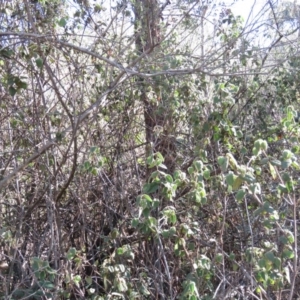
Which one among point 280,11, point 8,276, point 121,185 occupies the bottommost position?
point 8,276

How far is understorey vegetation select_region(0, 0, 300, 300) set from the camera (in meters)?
3.49

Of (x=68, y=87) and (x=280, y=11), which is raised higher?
(x=280, y=11)

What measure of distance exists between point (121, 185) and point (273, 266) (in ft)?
4.91

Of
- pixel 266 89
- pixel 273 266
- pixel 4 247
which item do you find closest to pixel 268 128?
pixel 266 89

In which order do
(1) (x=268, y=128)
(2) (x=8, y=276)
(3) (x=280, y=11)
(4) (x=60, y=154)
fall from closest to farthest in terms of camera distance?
1. (2) (x=8, y=276)
2. (4) (x=60, y=154)
3. (1) (x=268, y=128)
4. (3) (x=280, y=11)

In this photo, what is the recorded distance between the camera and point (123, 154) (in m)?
4.16

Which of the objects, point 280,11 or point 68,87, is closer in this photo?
point 68,87

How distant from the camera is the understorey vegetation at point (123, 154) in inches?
138

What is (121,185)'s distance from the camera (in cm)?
404

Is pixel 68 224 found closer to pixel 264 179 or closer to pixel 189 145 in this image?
pixel 189 145

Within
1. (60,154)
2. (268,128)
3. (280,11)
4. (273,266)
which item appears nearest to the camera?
(273,266)

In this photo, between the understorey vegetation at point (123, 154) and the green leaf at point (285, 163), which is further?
the understorey vegetation at point (123, 154)

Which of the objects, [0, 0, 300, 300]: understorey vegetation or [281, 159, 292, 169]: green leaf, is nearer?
[281, 159, 292, 169]: green leaf

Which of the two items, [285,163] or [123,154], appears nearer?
[285,163]
